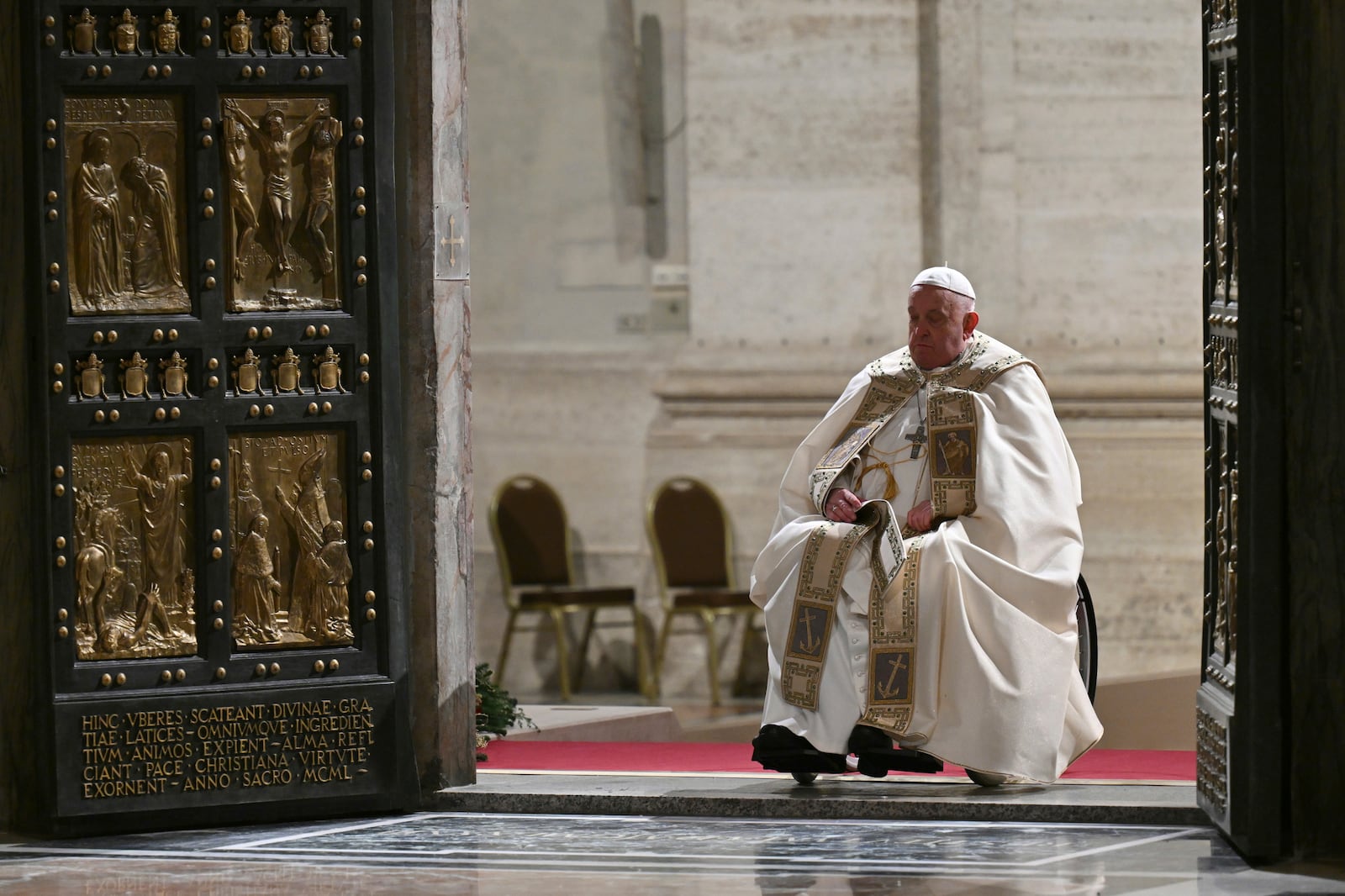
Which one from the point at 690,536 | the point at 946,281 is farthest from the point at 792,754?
the point at 690,536

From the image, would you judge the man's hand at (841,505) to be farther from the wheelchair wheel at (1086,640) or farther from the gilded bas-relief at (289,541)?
the gilded bas-relief at (289,541)

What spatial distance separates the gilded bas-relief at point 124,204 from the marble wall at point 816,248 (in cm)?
620

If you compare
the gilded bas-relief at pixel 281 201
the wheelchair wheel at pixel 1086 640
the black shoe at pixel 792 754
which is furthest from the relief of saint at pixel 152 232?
the wheelchair wheel at pixel 1086 640

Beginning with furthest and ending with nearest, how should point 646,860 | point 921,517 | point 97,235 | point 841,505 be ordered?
point 841,505, point 921,517, point 97,235, point 646,860

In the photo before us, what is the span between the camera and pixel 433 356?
6.61 metres

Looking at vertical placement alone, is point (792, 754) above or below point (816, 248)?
below

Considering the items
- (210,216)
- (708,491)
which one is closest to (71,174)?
(210,216)

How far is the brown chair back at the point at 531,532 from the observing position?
12336 millimetres

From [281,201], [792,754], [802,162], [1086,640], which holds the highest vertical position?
[802,162]

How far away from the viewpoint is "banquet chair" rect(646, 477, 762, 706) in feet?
39.8

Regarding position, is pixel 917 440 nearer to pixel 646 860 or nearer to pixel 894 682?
pixel 894 682

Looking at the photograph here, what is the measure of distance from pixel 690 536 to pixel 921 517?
18.7ft

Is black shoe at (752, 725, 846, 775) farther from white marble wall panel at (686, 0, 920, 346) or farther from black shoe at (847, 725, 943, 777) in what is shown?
white marble wall panel at (686, 0, 920, 346)

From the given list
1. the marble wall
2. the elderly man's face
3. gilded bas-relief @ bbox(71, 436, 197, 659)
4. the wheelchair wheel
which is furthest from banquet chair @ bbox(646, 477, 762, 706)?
gilded bas-relief @ bbox(71, 436, 197, 659)
